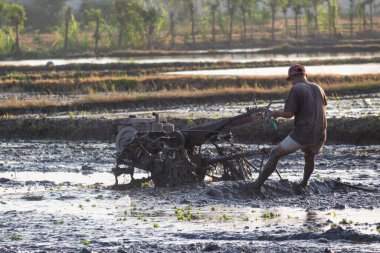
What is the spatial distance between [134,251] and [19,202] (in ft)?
14.0

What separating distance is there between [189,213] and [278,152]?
161 centimetres

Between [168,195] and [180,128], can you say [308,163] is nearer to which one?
[168,195]

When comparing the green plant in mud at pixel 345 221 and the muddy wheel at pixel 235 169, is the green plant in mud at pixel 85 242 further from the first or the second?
the muddy wheel at pixel 235 169

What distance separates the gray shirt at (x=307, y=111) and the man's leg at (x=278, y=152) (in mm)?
82

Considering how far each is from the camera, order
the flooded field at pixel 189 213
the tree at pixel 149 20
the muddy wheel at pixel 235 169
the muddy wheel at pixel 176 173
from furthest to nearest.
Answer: the tree at pixel 149 20, the muddy wheel at pixel 235 169, the muddy wheel at pixel 176 173, the flooded field at pixel 189 213

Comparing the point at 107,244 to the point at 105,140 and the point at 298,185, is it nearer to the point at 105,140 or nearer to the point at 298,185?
the point at 298,185

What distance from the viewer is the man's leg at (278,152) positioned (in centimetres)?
1256

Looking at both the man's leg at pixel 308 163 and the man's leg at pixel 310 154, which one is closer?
the man's leg at pixel 310 154

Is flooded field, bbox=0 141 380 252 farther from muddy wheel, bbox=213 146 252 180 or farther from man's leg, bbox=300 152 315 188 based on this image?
muddy wheel, bbox=213 146 252 180

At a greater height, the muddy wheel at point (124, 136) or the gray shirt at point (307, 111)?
the gray shirt at point (307, 111)

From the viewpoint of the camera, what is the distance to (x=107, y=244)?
10.1 meters

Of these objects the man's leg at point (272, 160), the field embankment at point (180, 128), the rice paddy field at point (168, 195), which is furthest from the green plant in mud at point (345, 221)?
the field embankment at point (180, 128)

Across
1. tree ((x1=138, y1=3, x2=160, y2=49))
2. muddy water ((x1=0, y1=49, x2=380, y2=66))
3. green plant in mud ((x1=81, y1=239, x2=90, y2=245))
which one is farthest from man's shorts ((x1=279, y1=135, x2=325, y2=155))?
tree ((x1=138, y1=3, x2=160, y2=49))

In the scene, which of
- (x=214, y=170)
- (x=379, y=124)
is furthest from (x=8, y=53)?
(x=214, y=170)
